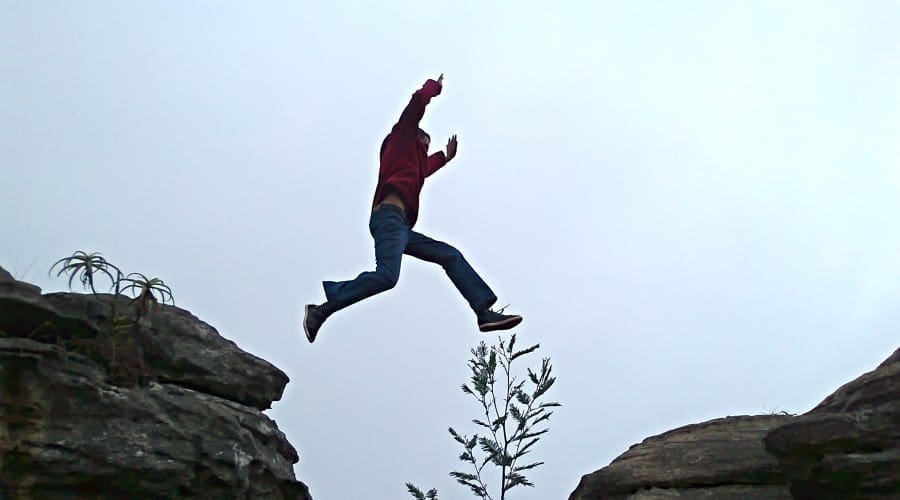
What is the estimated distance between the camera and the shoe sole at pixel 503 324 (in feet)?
27.4

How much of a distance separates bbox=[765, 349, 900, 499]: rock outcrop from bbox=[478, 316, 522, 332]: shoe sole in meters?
3.01

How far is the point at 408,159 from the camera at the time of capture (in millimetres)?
9219

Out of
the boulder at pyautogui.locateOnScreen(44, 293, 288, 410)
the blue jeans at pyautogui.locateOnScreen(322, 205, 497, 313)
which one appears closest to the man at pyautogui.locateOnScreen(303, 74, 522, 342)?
the blue jeans at pyautogui.locateOnScreen(322, 205, 497, 313)

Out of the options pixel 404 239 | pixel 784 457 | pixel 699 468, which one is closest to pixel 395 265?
pixel 404 239

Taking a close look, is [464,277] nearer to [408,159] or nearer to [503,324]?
[503,324]

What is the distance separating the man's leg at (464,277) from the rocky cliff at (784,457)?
293 cm

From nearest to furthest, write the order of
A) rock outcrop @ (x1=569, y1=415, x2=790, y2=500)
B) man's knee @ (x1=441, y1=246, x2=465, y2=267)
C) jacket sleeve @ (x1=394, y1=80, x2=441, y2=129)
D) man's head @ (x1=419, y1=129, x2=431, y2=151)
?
jacket sleeve @ (x1=394, y1=80, x2=441, y2=129)
man's knee @ (x1=441, y1=246, x2=465, y2=267)
man's head @ (x1=419, y1=129, x2=431, y2=151)
rock outcrop @ (x1=569, y1=415, x2=790, y2=500)

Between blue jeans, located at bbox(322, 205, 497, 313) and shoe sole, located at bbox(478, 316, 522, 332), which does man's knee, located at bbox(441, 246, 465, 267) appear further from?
shoe sole, located at bbox(478, 316, 522, 332)

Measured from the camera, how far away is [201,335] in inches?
369

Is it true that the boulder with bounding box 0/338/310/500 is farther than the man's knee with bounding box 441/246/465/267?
No

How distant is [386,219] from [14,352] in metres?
3.56

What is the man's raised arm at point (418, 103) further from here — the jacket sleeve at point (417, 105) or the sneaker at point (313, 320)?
the sneaker at point (313, 320)

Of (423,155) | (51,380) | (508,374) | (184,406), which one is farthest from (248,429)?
(508,374)

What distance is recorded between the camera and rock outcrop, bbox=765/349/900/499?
8312 millimetres
